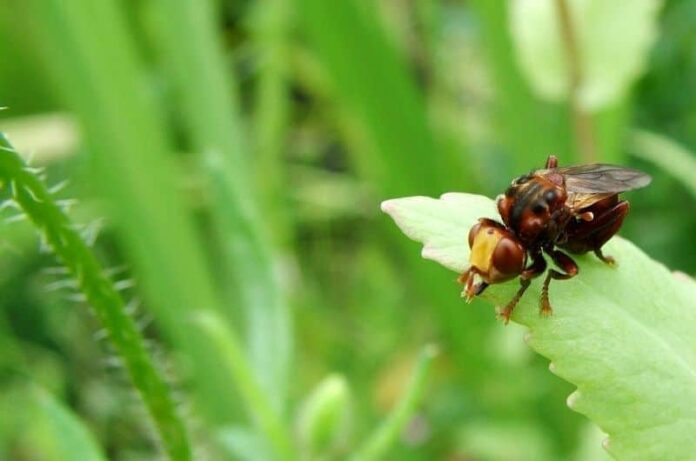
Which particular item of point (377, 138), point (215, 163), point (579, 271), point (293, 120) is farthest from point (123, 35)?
point (579, 271)

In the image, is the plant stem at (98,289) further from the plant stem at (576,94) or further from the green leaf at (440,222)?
the plant stem at (576,94)

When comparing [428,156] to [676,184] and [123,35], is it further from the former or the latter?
[123,35]

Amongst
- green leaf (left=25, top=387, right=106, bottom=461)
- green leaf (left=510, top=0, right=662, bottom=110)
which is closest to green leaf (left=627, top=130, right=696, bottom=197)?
green leaf (left=510, top=0, right=662, bottom=110)

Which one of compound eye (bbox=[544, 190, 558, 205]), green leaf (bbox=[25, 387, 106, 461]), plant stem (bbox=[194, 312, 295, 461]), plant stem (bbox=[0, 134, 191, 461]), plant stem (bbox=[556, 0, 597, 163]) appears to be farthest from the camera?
plant stem (bbox=[556, 0, 597, 163])

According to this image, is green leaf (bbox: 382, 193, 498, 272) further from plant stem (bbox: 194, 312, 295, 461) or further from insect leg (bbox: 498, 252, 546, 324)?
plant stem (bbox: 194, 312, 295, 461)

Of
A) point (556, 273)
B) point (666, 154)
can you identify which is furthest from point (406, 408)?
point (666, 154)

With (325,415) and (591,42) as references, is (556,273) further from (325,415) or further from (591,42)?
(591,42)

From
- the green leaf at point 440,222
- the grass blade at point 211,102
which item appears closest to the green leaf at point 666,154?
the grass blade at point 211,102
